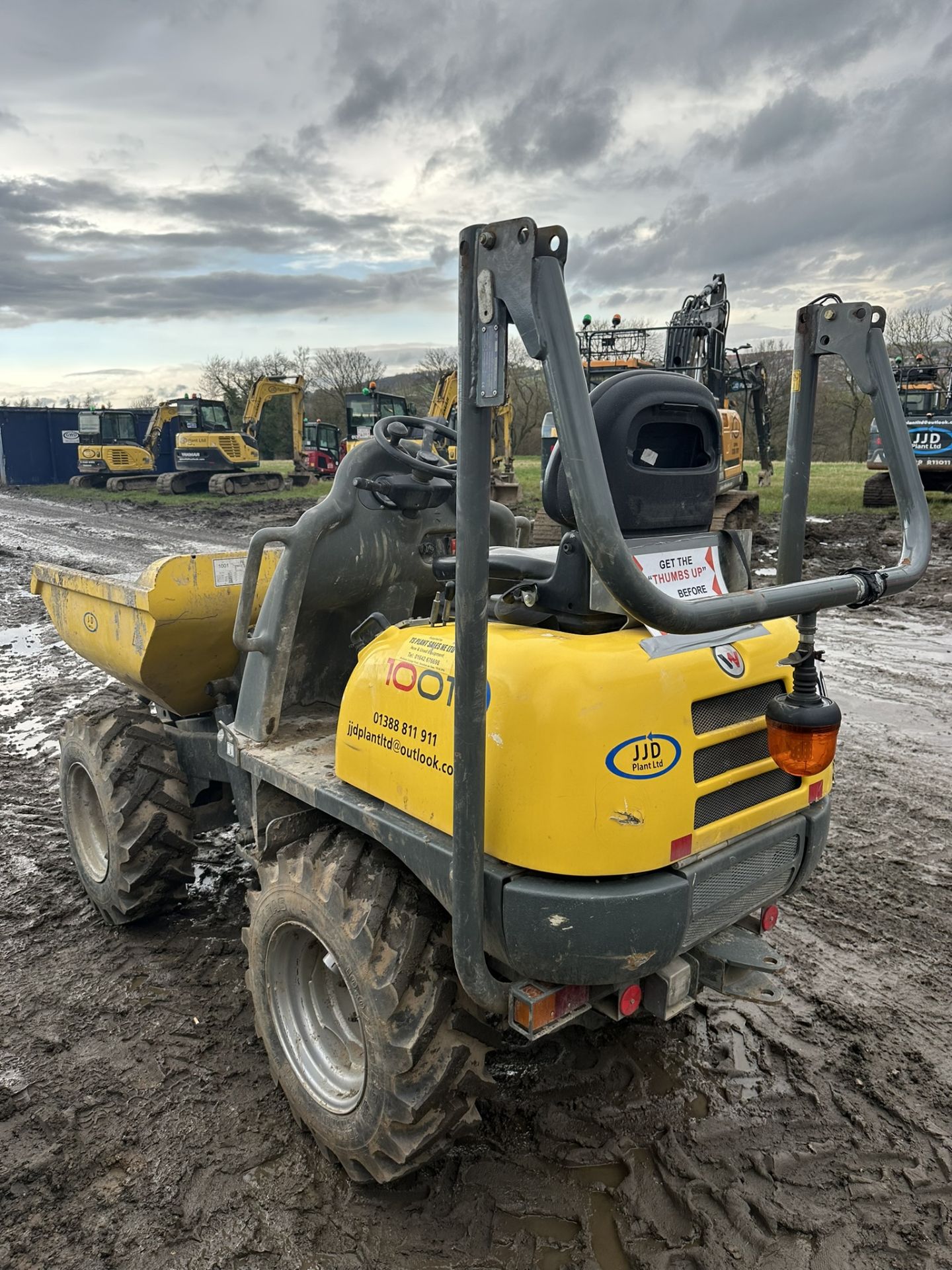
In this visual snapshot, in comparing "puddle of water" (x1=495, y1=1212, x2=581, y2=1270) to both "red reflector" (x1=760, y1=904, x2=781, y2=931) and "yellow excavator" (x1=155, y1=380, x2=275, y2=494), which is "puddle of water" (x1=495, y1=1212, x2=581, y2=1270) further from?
"yellow excavator" (x1=155, y1=380, x2=275, y2=494)

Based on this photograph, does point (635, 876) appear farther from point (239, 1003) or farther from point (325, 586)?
point (239, 1003)

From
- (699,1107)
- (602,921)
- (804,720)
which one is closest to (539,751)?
(602,921)

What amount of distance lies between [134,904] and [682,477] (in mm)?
2910

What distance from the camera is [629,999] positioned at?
232cm

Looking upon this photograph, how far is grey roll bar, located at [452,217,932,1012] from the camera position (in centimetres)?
164

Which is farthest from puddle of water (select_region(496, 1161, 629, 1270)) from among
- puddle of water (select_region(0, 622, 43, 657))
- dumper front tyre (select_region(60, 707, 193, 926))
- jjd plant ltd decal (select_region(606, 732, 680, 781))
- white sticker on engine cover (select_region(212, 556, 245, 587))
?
puddle of water (select_region(0, 622, 43, 657))

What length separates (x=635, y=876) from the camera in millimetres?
2080

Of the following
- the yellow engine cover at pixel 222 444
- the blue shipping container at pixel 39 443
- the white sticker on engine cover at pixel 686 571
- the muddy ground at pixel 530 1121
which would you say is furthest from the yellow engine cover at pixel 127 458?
the white sticker on engine cover at pixel 686 571

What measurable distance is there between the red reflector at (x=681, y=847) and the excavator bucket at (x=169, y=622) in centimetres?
217

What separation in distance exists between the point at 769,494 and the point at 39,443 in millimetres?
27889

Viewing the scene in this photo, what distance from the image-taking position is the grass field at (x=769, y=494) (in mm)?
16797

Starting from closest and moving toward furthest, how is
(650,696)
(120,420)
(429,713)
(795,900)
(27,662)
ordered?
(650,696) < (429,713) < (795,900) < (27,662) < (120,420)

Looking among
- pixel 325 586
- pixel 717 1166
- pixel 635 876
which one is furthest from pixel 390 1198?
pixel 325 586

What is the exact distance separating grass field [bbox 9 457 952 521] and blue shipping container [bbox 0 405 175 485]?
1001mm
